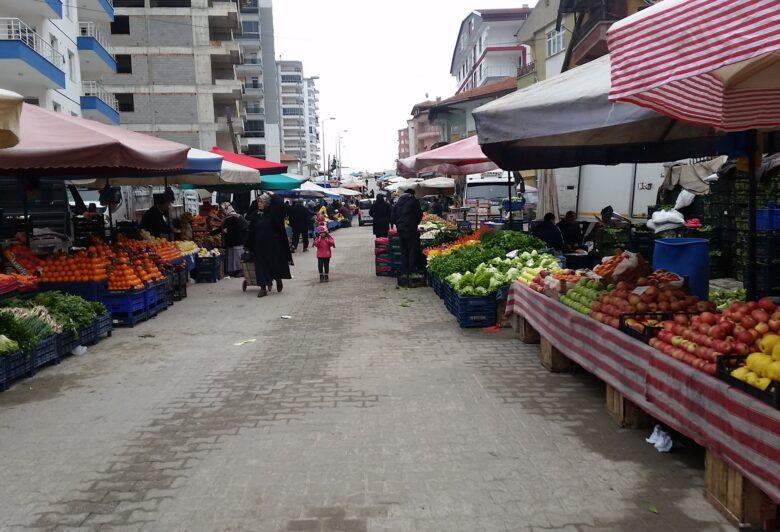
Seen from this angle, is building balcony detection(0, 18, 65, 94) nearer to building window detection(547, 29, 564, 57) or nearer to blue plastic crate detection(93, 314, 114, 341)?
blue plastic crate detection(93, 314, 114, 341)

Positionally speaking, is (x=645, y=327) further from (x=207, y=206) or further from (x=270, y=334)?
(x=207, y=206)

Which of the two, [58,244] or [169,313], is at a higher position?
[58,244]

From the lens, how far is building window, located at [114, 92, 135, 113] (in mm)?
47312

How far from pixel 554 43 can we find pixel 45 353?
3095cm

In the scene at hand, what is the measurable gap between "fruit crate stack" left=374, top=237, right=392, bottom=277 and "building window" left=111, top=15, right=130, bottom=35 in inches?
1571

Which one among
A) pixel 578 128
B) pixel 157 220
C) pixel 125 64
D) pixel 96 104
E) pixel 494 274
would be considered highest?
pixel 125 64

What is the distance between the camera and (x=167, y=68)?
4725 centimetres

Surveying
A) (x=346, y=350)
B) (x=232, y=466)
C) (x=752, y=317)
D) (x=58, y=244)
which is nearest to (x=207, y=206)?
(x=58, y=244)

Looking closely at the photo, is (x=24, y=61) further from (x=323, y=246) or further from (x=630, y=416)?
(x=630, y=416)

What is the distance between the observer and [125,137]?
9781mm

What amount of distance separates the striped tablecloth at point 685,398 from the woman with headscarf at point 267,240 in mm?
7758

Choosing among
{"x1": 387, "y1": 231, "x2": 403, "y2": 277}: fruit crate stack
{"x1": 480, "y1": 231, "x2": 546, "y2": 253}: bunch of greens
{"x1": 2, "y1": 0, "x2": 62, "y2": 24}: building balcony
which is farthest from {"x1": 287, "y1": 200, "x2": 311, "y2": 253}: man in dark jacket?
{"x1": 480, "y1": 231, "x2": 546, "y2": 253}: bunch of greens

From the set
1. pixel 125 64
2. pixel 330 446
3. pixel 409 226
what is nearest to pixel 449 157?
pixel 409 226

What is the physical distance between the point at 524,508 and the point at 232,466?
2.06 m
